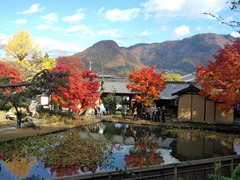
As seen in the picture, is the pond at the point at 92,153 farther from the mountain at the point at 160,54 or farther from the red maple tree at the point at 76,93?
the mountain at the point at 160,54

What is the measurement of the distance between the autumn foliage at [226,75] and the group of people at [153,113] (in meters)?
5.29

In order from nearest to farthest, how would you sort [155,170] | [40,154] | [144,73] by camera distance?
[155,170] → [40,154] → [144,73]

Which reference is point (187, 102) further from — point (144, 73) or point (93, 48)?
point (93, 48)

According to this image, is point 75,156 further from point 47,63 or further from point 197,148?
point 47,63

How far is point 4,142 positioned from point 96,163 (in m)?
6.65

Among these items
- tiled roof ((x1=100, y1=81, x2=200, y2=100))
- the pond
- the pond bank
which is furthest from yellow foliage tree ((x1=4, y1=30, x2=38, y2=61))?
the pond

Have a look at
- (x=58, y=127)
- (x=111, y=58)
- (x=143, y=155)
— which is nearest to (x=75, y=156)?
(x=143, y=155)

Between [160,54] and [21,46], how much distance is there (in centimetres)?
9813

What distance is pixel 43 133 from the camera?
18141mm

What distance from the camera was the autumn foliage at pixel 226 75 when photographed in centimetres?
1977

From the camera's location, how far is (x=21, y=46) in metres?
41.9

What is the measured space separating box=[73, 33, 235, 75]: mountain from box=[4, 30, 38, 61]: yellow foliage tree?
134 ft

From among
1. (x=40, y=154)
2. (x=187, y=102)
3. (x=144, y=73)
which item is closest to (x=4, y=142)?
(x=40, y=154)

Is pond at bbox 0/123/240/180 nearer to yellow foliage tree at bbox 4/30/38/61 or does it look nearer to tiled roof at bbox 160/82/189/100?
tiled roof at bbox 160/82/189/100
